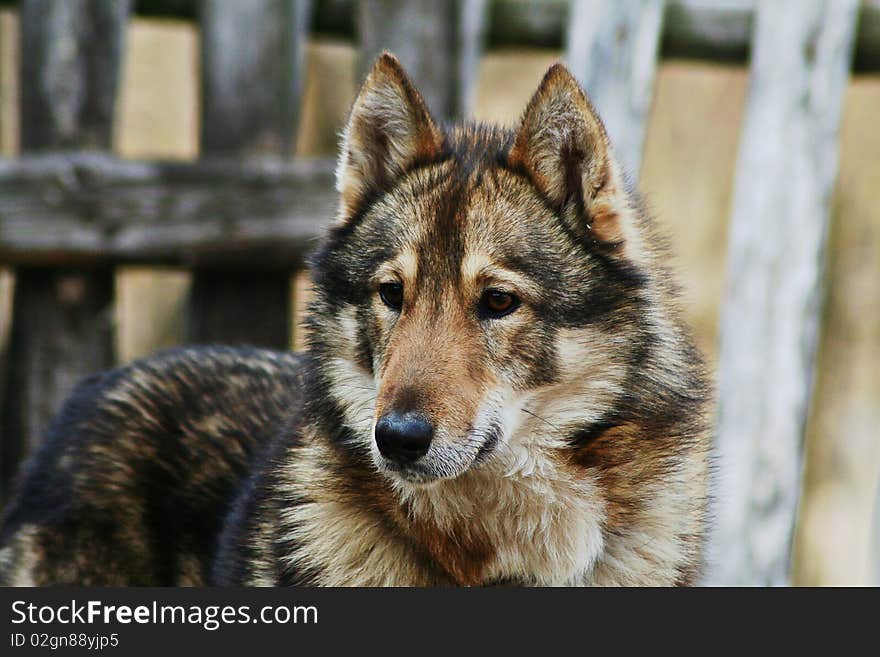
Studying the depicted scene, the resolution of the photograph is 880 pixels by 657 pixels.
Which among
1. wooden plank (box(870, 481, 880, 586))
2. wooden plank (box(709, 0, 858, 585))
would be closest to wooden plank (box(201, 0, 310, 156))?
wooden plank (box(709, 0, 858, 585))

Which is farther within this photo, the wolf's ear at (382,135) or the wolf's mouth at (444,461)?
the wolf's ear at (382,135)

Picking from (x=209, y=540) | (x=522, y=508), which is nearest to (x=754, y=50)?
(x=522, y=508)

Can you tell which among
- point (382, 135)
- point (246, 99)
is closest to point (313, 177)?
point (246, 99)

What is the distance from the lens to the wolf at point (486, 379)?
3602 mm

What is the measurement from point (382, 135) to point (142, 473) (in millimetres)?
1627

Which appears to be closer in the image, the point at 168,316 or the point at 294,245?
the point at 294,245

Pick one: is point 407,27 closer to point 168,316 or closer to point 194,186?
point 194,186

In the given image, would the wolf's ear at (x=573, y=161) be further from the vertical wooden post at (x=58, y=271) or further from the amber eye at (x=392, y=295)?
the vertical wooden post at (x=58, y=271)

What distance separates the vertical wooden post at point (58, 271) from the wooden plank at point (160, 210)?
0.16m

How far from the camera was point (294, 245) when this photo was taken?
19.0 ft

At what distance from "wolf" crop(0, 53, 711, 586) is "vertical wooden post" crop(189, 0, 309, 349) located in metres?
1.86

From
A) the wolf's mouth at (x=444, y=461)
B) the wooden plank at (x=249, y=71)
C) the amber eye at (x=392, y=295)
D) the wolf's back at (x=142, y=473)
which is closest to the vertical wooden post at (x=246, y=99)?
the wooden plank at (x=249, y=71)

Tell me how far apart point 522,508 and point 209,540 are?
1412 millimetres

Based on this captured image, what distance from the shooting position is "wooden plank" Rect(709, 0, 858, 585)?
5.47m
